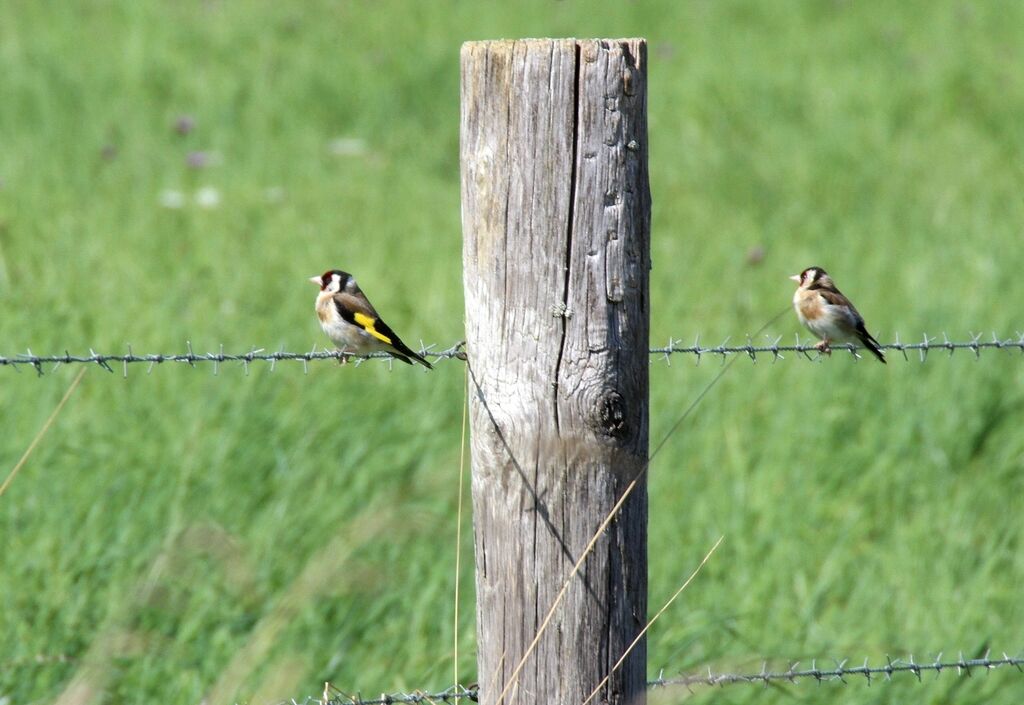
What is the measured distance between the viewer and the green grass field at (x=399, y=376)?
4309 mm

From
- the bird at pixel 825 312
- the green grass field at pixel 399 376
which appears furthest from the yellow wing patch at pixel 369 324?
the bird at pixel 825 312

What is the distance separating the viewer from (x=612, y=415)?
2.62m

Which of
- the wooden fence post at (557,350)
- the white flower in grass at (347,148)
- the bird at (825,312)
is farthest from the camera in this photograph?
the white flower in grass at (347,148)

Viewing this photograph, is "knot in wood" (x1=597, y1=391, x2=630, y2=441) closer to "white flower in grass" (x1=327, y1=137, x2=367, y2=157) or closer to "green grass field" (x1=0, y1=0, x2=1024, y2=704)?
"green grass field" (x1=0, y1=0, x2=1024, y2=704)

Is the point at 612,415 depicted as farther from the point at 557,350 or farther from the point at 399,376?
the point at 399,376

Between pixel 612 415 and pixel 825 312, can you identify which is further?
pixel 825 312

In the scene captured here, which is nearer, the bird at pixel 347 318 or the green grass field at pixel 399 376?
the green grass field at pixel 399 376

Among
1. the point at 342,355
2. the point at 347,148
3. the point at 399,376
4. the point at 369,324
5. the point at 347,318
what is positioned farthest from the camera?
the point at 347,148

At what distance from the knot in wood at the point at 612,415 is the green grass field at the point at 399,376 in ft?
1.08

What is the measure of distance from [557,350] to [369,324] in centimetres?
195

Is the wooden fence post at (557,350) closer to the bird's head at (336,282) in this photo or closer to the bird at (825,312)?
the bird's head at (336,282)

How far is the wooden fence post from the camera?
2.53 metres

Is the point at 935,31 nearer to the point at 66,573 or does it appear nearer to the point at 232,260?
the point at 232,260

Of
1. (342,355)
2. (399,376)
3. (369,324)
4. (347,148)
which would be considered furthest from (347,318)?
(347,148)
